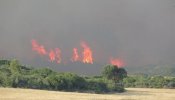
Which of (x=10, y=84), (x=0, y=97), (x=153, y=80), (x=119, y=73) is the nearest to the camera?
(x=0, y=97)

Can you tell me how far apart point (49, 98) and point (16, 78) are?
→ 24928 mm

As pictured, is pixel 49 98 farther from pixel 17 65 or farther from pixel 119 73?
pixel 119 73

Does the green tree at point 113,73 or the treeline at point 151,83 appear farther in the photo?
the treeline at point 151,83

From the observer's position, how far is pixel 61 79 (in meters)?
99.2

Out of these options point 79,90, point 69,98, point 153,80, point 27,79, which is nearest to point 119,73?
point 153,80

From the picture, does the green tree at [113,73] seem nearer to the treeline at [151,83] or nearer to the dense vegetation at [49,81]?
the treeline at [151,83]

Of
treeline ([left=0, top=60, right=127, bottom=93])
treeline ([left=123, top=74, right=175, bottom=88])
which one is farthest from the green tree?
treeline ([left=0, top=60, right=127, bottom=93])

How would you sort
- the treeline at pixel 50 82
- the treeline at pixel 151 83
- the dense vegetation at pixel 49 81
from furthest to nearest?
the treeline at pixel 151 83, the dense vegetation at pixel 49 81, the treeline at pixel 50 82

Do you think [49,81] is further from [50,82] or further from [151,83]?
[151,83]

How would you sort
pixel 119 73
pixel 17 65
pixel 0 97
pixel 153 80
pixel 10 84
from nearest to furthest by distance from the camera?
pixel 0 97
pixel 10 84
pixel 17 65
pixel 119 73
pixel 153 80

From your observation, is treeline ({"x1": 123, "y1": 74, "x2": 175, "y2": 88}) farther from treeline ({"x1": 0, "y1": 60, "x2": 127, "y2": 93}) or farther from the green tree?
treeline ({"x1": 0, "y1": 60, "x2": 127, "y2": 93})

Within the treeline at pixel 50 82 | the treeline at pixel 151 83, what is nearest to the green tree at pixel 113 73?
the treeline at pixel 151 83

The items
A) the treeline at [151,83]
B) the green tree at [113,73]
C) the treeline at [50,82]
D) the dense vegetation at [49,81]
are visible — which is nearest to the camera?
the treeline at [50,82]

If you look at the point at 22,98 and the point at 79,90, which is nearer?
the point at 22,98
